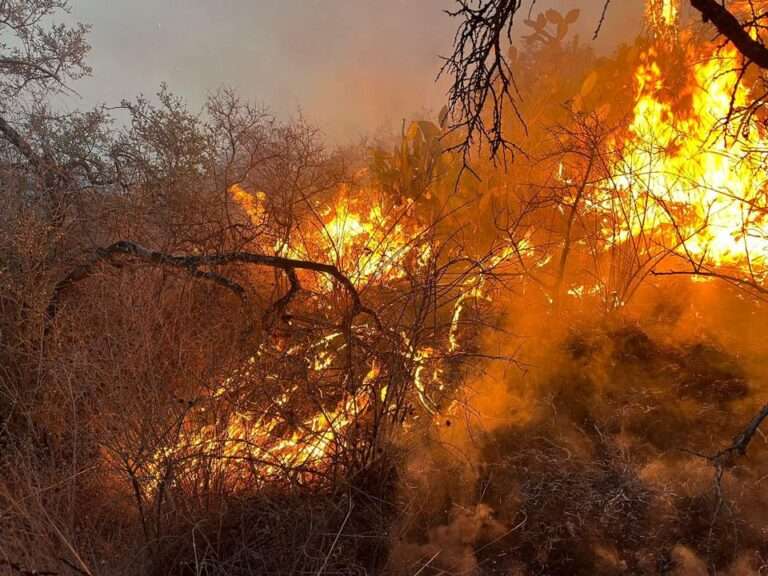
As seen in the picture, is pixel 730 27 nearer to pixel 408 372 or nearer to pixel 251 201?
pixel 408 372

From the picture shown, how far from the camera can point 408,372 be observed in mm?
4410

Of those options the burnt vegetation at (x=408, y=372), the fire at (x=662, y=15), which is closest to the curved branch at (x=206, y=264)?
the burnt vegetation at (x=408, y=372)

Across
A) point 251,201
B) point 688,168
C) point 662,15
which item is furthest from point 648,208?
point 251,201

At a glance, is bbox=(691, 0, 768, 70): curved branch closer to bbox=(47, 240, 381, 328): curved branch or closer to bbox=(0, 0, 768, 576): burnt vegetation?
bbox=(0, 0, 768, 576): burnt vegetation

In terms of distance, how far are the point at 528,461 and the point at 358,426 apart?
2021 millimetres

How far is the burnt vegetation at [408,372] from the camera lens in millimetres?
3840

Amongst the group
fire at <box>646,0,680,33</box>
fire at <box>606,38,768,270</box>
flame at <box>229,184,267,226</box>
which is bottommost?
flame at <box>229,184,267,226</box>

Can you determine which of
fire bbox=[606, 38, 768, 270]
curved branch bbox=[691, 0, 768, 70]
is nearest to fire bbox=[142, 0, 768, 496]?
fire bbox=[606, 38, 768, 270]

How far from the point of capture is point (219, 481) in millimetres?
3998

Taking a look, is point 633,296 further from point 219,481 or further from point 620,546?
point 219,481

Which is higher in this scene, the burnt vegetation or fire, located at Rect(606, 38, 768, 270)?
fire, located at Rect(606, 38, 768, 270)

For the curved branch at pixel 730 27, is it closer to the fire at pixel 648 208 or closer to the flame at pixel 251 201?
the fire at pixel 648 208

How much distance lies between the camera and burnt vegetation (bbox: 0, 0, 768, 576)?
3.84 m

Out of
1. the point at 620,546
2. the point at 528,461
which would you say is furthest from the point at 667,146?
the point at 620,546
